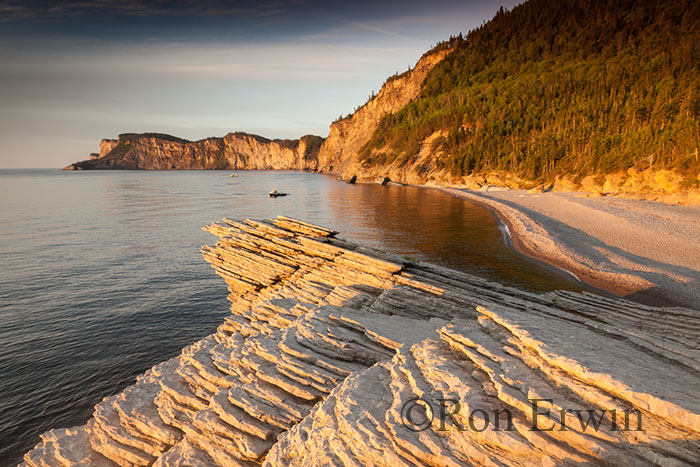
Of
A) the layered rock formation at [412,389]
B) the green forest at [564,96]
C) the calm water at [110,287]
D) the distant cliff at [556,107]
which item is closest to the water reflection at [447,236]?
the calm water at [110,287]

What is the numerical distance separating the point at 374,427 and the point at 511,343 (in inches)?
167

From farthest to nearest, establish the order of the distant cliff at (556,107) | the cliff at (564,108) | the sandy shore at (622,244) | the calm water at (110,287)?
the distant cliff at (556,107) < the cliff at (564,108) < the sandy shore at (622,244) < the calm water at (110,287)

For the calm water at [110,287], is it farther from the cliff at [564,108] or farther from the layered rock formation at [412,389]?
the cliff at [564,108]

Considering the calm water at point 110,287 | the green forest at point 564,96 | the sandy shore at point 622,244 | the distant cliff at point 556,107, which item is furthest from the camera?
the green forest at point 564,96

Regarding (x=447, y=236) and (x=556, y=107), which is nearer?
(x=447, y=236)

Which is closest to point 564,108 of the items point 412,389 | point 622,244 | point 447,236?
point 447,236

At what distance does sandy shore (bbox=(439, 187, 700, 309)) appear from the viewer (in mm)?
22219

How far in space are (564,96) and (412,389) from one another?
126972 millimetres

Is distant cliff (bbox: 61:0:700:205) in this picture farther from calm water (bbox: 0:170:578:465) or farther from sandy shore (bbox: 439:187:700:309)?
calm water (bbox: 0:170:578:465)

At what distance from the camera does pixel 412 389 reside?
7848mm

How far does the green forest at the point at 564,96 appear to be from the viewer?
63.4 m
